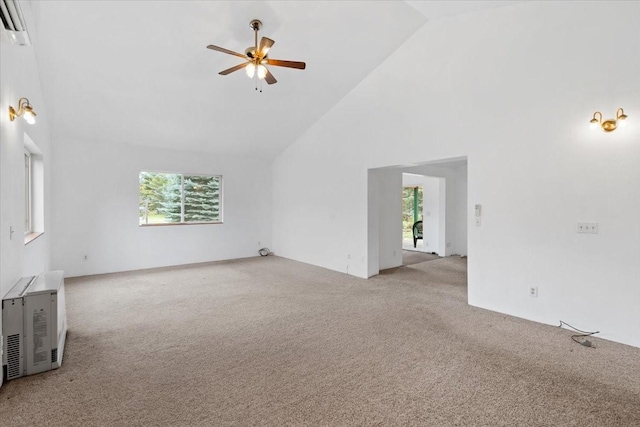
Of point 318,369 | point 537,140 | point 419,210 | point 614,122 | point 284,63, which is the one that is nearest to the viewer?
point 318,369

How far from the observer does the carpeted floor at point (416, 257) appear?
7.34 meters

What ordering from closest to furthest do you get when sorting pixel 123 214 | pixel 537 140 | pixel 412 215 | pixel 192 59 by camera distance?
1. pixel 537 140
2. pixel 192 59
3. pixel 123 214
4. pixel 412 215

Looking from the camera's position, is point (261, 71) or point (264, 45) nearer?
point (264, 45)

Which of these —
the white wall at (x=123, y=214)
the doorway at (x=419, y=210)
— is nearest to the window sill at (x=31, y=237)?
the white wall at (x=123, y=214)

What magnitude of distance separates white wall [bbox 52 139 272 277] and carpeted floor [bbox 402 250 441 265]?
3.95 meters

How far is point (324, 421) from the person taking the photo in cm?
194

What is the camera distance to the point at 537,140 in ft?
11.7

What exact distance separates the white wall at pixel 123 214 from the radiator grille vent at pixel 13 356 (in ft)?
12.5

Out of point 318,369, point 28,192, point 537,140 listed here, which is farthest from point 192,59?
point 537,140

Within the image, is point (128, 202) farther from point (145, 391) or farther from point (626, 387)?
point (626, 387)

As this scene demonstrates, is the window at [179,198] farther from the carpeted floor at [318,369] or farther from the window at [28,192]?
the carpeted floor at [318,369]

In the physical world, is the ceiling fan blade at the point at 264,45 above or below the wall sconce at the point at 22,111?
above

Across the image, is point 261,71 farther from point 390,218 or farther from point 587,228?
point 390,218

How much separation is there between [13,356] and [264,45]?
3.38 meters
